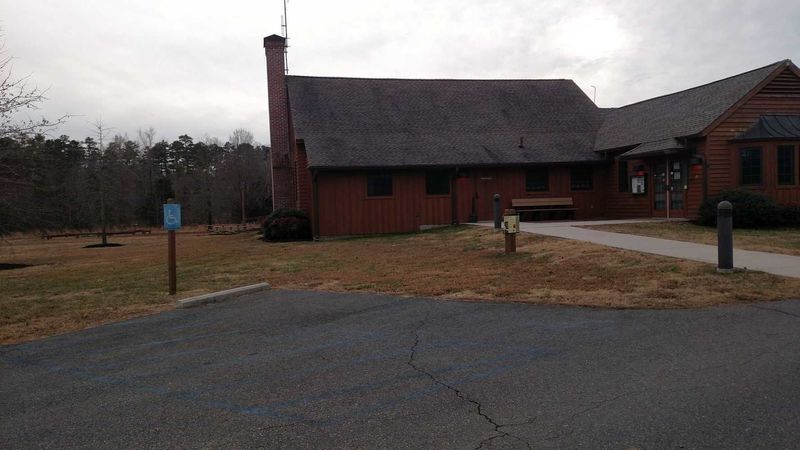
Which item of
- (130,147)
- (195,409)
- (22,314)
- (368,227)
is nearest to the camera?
(195,409)

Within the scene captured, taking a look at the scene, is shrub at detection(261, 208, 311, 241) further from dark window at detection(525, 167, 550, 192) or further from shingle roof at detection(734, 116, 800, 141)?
shingle roof at detection(734, 116, 800, 141)

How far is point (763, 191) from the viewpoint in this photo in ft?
63.8

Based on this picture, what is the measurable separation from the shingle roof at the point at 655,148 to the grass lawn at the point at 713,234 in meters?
2.74

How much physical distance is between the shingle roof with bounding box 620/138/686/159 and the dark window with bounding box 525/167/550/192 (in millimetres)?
3526

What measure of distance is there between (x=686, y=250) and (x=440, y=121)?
16791 millimetres

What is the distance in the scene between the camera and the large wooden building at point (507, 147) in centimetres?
1984

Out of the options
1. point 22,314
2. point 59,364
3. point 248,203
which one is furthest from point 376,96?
point 248,203

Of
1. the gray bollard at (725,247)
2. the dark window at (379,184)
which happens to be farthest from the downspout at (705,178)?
the gray bollard at (725,247)

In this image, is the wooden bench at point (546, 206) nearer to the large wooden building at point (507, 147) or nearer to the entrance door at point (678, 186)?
the large wooden building at point (507, 147)

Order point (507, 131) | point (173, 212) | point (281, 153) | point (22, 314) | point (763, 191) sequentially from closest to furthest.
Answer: point (22, 314)
point (173, 212)
point (763, 191)
point (507, 131)
point (281, 153)

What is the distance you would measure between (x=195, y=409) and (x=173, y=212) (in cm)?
667

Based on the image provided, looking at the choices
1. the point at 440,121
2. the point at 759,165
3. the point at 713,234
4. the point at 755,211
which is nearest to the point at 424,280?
the point at 713,234

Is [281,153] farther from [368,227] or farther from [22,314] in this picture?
[22,314]

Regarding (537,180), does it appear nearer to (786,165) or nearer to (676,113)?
(676,113)
